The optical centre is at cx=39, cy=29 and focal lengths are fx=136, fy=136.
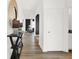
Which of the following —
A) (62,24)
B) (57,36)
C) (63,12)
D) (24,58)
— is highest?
(63,12)

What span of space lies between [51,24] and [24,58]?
2276 mm

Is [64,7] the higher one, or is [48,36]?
[64,7]

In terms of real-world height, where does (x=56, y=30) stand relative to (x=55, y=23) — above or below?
below

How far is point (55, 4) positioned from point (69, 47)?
2.31 meters

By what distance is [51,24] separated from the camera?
6789 mm

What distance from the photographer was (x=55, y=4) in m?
6.78

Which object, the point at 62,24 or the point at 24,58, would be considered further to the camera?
the point at 62,24
